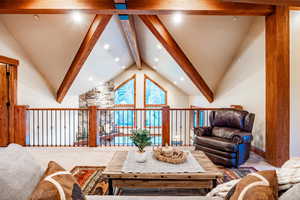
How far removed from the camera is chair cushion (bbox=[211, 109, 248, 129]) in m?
Result: 3.60

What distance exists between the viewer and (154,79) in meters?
9.05

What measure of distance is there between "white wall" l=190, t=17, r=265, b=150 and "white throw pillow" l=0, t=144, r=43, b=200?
4.01 m

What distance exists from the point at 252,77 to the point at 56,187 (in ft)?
13.9

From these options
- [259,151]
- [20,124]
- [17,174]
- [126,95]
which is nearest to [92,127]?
[20,124]

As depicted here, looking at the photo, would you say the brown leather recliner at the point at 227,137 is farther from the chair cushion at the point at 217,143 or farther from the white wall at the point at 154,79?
the white wall at the point at 154,79

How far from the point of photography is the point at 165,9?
3254mm

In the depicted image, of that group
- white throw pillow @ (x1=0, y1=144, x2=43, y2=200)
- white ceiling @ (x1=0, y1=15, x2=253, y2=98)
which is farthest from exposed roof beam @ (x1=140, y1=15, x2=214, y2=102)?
white throw pillow @ (x1=0, y1=144, x2=43, y2=200)

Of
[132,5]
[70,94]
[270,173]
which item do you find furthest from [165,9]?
[70,94]

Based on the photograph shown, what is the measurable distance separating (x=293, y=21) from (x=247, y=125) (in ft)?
6.89

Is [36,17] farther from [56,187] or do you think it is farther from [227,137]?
[227,137]

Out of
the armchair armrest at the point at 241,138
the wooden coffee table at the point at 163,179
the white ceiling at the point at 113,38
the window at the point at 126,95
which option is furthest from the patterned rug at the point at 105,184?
the window at the point at 126,95

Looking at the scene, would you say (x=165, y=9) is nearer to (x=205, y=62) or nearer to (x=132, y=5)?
(x=132, y=5)

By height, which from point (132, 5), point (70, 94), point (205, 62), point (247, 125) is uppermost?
point (132, 5)

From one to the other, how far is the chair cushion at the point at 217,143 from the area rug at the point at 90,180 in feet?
6.42
